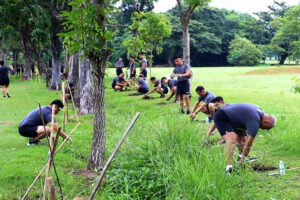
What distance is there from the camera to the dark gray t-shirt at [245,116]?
5438mm

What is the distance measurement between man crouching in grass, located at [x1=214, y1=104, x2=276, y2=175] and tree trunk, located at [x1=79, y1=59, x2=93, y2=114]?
6.55m

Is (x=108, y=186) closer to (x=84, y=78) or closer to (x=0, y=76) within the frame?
(x=84, y=78)

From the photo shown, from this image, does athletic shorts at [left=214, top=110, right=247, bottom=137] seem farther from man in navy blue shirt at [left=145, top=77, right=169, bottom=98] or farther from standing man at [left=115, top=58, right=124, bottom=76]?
standing man at [left=115, top=58, right=124, bottom=76]

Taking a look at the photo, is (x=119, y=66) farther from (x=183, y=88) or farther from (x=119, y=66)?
(x=183, y=88)

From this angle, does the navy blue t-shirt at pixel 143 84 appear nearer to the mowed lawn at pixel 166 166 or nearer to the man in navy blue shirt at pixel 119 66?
the man in navy blue shirt at pixel 119 66

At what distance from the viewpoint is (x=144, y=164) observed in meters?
5.38

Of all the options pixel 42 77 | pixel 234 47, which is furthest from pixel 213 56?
pixel 42 77

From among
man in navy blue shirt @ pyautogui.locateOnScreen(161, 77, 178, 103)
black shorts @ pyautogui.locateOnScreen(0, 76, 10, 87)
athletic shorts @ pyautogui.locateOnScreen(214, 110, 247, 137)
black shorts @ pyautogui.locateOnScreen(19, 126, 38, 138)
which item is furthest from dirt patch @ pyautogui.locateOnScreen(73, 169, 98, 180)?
black shorts @ pyautogui.locateOnScreen(0, 76, 10, 87)

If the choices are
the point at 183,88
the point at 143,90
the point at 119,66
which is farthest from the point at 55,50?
the point at 183,88

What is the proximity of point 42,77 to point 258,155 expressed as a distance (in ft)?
94.3

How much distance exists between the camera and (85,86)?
12.0 m

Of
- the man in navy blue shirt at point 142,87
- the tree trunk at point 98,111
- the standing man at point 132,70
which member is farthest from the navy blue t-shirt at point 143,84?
the tree trunk at point 98,111

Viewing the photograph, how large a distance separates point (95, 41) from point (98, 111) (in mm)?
1135

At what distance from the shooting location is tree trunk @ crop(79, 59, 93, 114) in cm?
1182
